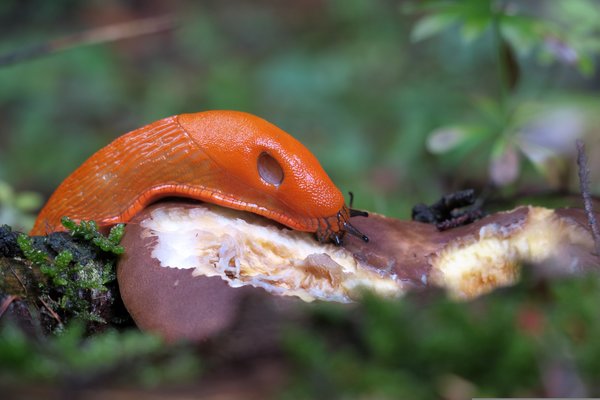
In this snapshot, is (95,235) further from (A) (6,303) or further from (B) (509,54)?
(B) (509,54)

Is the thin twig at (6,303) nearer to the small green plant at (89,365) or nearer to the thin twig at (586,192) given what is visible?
the small green plant at (89,365)

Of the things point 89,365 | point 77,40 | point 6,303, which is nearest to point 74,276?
point 6,303

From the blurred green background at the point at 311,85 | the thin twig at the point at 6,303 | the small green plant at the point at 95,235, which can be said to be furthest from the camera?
the blurred green background at the point at 311,85

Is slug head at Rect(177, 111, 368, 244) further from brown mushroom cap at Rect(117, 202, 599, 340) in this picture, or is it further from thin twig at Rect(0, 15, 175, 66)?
thin twig at Rect(0, 15, 175, 66)

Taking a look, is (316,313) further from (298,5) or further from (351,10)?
(298,5)

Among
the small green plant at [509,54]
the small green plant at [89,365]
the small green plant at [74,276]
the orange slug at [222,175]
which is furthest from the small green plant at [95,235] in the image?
the small green plant at [509,54]

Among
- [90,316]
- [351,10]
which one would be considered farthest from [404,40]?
[90,316]
